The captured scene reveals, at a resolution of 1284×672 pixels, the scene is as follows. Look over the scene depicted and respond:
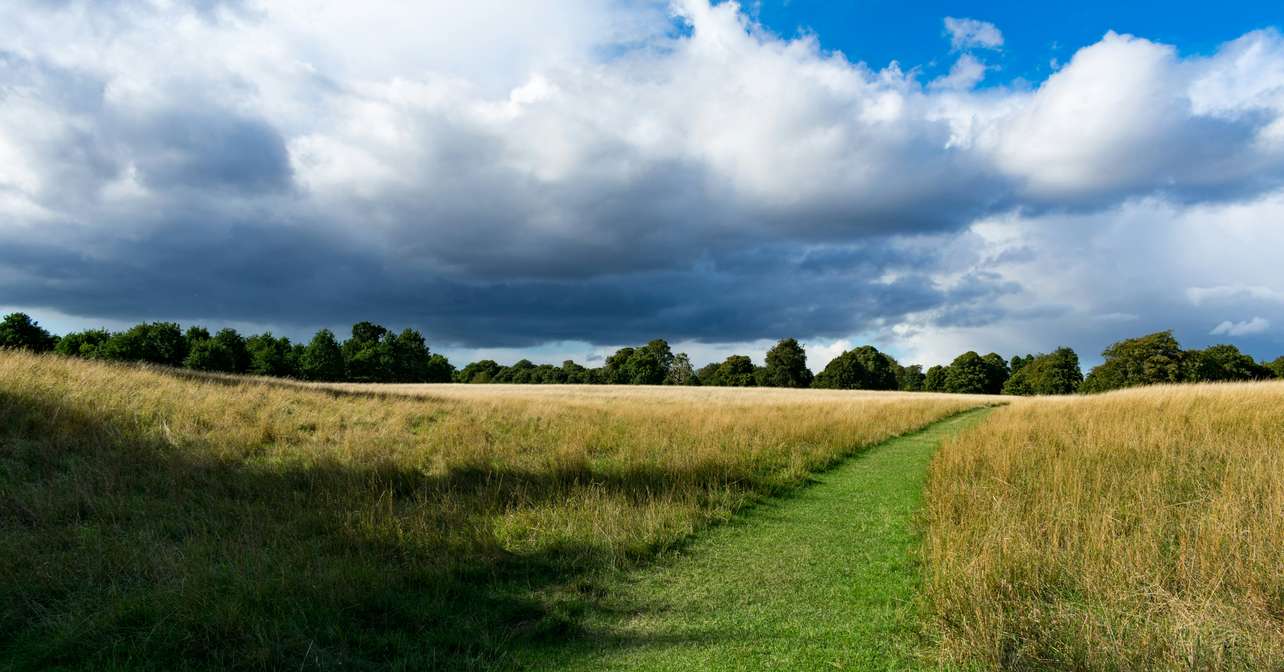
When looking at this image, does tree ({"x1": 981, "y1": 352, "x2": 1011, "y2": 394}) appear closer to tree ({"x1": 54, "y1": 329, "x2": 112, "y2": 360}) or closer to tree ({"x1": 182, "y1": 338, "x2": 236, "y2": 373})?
tree ({"x1": 182, "y1": 338, "x2": 236, "y2": 373})

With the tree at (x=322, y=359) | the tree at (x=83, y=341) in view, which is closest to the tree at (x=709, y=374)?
the tree at (x=322, y=359)

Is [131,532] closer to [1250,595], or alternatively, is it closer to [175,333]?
[1250,595]

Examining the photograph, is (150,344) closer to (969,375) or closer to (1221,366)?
(969,375)

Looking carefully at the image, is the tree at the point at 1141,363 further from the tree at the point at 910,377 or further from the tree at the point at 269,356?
the tree at the point at 269,356

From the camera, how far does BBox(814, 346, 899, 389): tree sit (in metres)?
95.8

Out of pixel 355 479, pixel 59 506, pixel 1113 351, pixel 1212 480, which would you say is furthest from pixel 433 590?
pixel 1113 351

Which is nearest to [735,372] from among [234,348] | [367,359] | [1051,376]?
[1051,376]

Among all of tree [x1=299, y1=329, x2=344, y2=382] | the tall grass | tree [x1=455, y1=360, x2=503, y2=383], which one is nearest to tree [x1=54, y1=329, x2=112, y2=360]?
tree [x1=299, y1=329, x2=344, y2=382]

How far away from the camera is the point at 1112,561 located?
5.84 meters

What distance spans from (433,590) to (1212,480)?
1103cm

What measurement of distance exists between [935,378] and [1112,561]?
350 feet

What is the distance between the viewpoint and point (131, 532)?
7387mm

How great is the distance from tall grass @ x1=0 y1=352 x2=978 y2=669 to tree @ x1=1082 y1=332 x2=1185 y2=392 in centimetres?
7257

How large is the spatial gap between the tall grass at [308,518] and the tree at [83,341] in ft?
262
